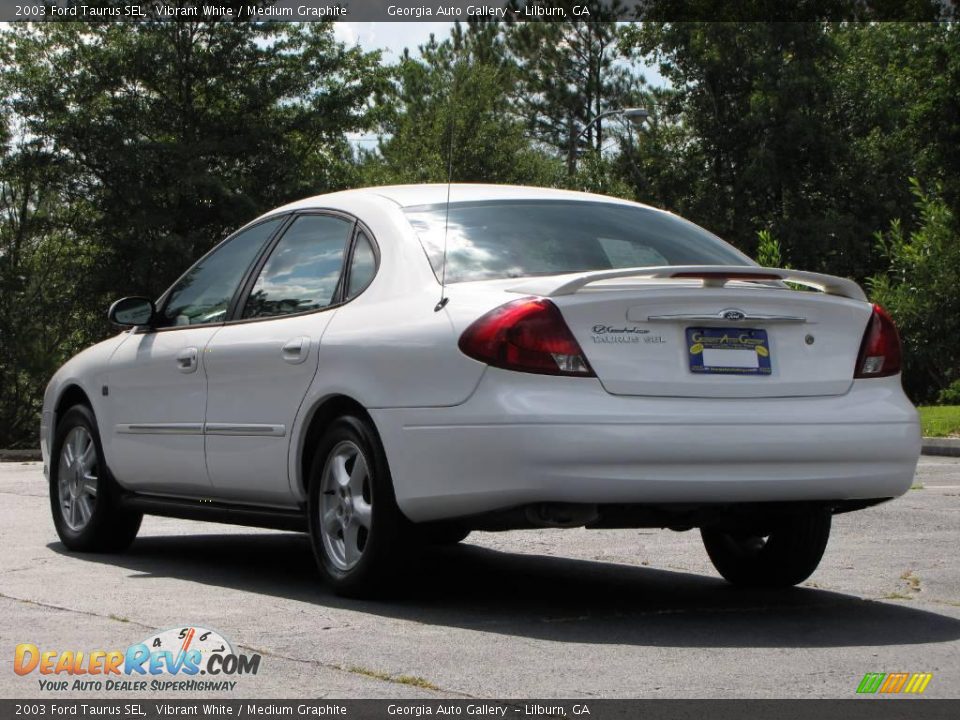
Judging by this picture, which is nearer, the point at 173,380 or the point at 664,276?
the point at 664,276

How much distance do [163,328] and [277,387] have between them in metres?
1.42

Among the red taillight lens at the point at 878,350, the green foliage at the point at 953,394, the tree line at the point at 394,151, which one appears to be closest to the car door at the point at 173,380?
the red taillight lens at the point at 878,350

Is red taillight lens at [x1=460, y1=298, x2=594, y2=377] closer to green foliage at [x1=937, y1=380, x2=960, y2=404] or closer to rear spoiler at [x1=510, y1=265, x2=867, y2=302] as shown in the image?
rear spoiler at [x1=510, y1=265, x2=867, y2=302]

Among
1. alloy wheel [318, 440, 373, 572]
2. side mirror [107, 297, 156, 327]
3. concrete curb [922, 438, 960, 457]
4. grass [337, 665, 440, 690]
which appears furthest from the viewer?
concrete curb [922, 438, 960, 457]

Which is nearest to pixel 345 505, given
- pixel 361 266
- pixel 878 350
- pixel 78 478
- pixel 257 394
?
pixel 257 394

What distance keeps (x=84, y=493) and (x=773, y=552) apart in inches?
141

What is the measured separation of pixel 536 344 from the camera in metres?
5.46

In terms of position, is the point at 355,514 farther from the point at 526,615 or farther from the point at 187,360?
the point at 187,360

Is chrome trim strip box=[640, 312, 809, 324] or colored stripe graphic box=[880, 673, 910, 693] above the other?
chrome trim strip box=[640, 312, 809, 324]

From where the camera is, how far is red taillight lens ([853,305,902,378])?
5957 millimetres

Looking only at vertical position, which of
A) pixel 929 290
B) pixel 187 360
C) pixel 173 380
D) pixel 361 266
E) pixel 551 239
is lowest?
pixel 929 290

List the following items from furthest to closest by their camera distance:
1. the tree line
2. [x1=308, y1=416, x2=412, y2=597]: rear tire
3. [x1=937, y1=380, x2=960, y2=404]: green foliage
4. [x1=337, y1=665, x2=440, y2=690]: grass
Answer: the tree line < [x1=937, y1=380, x2=960, y2=404]: green foliage < [x1=308, y1=416, x2=412, y2=597]: rear tire < [x1=337, y1=665, x2=440, y2=690]: grass

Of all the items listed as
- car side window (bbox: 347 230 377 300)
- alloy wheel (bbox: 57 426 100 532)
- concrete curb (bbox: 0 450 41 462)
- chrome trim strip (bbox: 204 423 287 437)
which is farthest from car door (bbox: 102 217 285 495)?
concrete curb (bbox: 0 450 41 462)
